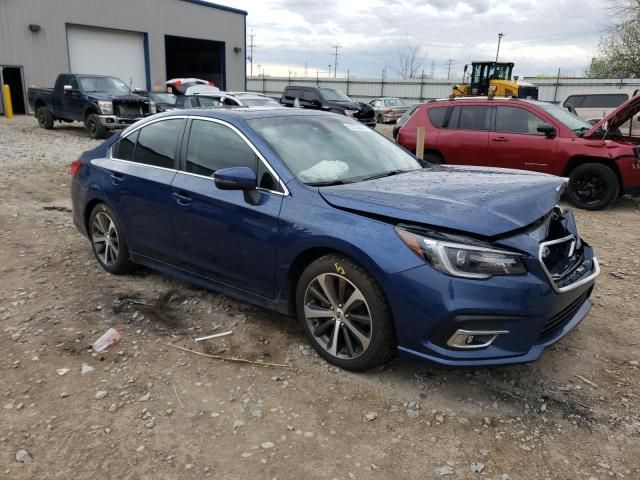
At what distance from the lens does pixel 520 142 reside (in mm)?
8422

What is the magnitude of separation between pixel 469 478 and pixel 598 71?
48.7 metres

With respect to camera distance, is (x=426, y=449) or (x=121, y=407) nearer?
(x=426, y=449)

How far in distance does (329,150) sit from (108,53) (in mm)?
27787

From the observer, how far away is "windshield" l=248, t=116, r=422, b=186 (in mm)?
3625

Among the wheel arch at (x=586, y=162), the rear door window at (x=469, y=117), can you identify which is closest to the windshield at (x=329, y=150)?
the wheel arch at (x=586, y=162)

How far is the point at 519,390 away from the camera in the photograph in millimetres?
3156

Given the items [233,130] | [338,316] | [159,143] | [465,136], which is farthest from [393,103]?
[338,316]

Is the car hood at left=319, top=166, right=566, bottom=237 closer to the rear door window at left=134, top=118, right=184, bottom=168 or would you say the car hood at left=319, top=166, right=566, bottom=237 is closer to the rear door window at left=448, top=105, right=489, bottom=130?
the rear door window at left=134, top=118, right=184, bottom=168

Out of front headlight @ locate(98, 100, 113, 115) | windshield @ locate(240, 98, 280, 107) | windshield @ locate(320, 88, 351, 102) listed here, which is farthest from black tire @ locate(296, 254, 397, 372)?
windshield @ locate(320, 88, 351, 102)

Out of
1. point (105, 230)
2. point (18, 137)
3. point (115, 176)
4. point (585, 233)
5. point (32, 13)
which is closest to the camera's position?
point (115, 176)

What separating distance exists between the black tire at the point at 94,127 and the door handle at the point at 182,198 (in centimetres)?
1257

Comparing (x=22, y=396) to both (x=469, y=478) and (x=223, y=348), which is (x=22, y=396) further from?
(x=469, y=478)

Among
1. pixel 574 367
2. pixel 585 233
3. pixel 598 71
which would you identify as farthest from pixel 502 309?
pixel 598 71

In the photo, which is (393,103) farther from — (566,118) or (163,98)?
(566,118)
